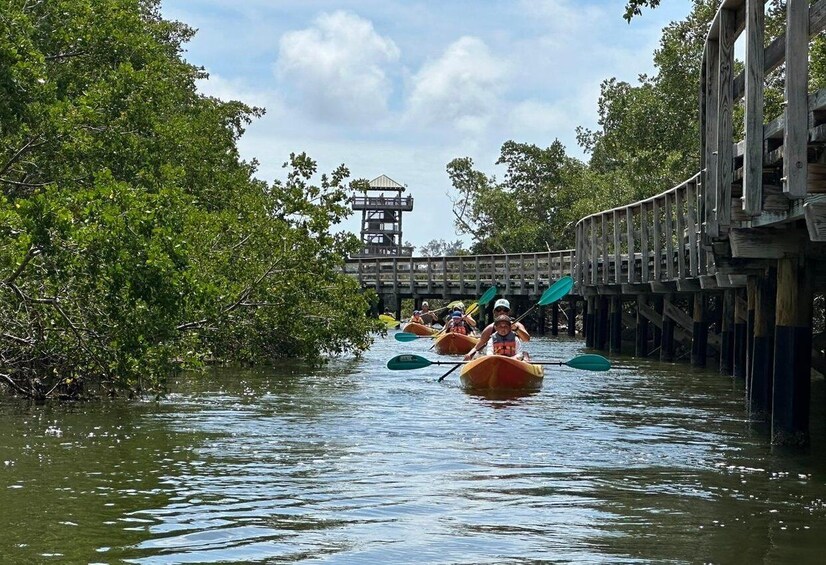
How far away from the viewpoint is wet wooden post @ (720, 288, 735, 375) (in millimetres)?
23125

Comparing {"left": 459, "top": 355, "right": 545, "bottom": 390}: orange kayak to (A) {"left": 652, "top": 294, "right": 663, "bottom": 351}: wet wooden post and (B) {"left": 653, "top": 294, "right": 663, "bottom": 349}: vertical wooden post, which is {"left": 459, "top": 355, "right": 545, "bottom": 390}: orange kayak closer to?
(A) {"left": 652, "top": 294, "right": 663, "bottom": 351}: wet wooden post

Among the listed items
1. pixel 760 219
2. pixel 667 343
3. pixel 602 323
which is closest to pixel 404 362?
pixel 667 343

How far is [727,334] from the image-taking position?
23.8 m

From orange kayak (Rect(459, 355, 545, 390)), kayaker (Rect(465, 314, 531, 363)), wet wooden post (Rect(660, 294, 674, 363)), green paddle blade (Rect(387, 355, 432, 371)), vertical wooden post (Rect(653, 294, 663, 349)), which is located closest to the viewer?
orange kayak (Rect(459, 355, 545, 390))

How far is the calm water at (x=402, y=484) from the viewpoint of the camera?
801cm

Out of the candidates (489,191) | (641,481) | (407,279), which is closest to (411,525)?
(641,481)

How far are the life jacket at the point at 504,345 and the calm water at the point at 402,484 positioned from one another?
1860mm

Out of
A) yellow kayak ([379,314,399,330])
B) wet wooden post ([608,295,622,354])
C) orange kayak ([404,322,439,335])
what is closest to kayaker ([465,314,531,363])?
wet wooden post ([608,295,622,354])

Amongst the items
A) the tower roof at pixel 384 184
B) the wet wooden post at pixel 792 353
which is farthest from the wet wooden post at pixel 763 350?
the tower roof at pixel 384 184

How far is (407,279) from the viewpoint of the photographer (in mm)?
50688

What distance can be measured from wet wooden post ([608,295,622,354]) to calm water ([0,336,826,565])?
13.3 m

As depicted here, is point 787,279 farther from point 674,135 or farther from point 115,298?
point 674,135

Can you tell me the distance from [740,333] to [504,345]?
14.5ft

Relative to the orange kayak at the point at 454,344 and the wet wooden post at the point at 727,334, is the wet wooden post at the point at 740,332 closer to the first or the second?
the wet wooden post at the point at 727,334
